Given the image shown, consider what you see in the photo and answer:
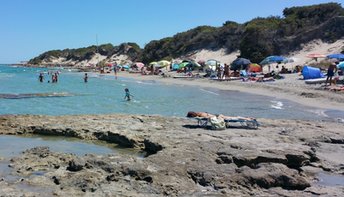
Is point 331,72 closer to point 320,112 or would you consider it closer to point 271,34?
point 320,112

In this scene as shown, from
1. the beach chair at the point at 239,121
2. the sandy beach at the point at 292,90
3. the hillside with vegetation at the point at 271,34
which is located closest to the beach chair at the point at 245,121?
the beach chair at the point at 239,121

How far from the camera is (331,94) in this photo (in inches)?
1027

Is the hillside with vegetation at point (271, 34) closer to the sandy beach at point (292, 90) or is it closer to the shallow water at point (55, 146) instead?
the sandy beach at point (292, 90)

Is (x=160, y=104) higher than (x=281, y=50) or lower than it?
lower

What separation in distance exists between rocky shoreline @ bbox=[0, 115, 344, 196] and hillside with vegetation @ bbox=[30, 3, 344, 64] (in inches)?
1576

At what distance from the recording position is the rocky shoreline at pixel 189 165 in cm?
834

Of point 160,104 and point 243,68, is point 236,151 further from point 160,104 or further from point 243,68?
point 243,68

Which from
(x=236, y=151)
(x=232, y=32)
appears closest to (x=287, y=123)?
(x=236, y=151)

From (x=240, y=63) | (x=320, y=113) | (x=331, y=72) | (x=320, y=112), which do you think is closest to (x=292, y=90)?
(x=331, y=72)

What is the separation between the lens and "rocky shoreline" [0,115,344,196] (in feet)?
27.4

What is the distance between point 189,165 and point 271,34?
49.9m

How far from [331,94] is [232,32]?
43.2m

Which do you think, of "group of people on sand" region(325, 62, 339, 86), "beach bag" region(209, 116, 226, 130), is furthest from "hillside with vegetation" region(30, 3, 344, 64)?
"beach bag" region(209, 116, 226, 130)

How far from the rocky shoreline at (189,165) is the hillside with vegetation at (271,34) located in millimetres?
40026
